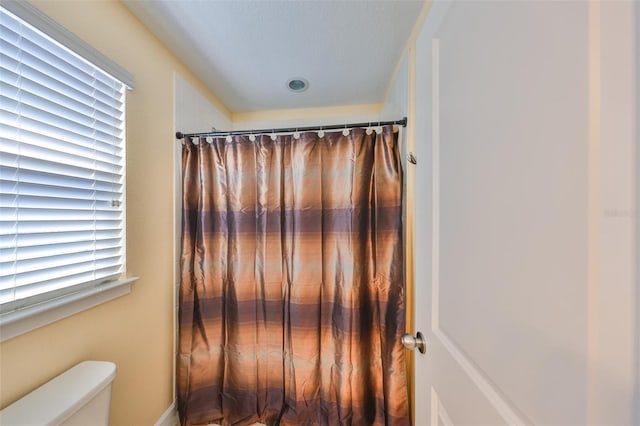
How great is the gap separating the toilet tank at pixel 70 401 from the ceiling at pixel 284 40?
63.8 inches

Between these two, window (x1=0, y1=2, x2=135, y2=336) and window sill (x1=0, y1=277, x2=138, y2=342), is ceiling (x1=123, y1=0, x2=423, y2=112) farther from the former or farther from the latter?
window sill (x1=0, y1=277, x2=138, y2=342)

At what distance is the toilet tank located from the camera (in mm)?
669

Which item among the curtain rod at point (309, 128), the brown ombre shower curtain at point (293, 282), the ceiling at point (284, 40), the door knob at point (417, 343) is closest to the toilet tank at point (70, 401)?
the brown ombre shower curtain at point (293, 282)

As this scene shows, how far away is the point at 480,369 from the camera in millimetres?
479

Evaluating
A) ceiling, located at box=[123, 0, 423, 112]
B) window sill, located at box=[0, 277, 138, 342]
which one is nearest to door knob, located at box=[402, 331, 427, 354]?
window sill, located at box=[0, 277, 138, 342]

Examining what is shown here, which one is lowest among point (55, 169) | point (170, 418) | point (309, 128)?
point (170, 418)

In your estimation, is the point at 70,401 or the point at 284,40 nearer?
the point at 70,401

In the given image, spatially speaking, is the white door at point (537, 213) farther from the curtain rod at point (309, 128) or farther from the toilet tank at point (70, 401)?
the toilet tank at point (70, 401)

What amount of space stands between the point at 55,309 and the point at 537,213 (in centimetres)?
142

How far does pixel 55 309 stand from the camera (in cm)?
80

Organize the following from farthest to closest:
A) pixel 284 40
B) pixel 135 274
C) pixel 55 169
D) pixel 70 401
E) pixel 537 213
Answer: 1. pixel 284 40
2. pixel 135 274
3. pixel 55 169
4. pixel 70 401
5. pixel 537 213

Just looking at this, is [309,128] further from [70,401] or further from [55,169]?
[70,401]

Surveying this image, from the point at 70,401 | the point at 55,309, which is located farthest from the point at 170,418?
the point at 55,309

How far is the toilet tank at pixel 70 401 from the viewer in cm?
67
